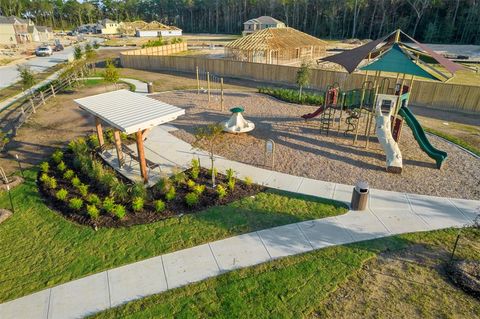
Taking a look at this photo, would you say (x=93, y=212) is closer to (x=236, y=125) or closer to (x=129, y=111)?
(x=129, y=111)

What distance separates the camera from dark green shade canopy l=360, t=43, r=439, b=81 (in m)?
13.4

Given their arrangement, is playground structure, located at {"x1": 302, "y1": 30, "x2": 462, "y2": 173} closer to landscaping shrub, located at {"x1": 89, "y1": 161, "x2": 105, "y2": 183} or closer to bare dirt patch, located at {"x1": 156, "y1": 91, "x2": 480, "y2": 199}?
bare dirt patch, located at {"x1": 156, "y1": 91, "x2": 480, "y2": 199}

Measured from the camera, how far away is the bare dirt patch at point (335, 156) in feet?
38.7

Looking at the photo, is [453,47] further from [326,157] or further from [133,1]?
[133,1]

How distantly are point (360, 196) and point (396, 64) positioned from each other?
7.54 meters

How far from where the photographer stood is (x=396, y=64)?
542 inches

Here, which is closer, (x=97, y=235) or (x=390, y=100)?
(x=97, y=235)

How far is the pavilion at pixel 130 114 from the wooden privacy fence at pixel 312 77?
17031 mm

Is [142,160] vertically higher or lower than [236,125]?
higher

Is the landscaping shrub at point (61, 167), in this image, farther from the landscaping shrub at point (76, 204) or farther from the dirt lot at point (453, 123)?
the dirt lot at point (453, 123)

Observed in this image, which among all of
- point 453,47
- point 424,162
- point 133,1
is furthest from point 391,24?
point 133,1

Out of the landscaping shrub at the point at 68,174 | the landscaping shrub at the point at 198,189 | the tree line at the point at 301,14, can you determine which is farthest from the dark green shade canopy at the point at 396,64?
the tree line at the point at 301,14

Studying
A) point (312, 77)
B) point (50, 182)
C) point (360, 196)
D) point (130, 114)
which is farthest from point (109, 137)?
point (312, 77)

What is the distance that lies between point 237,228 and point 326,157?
6467 millimetres
